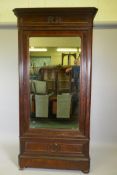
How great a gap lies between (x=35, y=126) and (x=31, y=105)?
11.6 inches

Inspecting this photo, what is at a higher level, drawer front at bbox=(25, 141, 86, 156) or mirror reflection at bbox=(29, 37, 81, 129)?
mirror reflection at bbox=(29, 37, 81, 129)

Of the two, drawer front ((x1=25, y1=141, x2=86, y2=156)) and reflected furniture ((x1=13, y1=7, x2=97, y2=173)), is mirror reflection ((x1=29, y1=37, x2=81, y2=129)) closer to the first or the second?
reflected furniture ((x1=13, y1=7, x2=97, y2=173))

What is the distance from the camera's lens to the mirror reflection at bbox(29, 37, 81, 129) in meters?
3.05

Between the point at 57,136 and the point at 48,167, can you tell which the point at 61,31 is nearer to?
the point at 57,136

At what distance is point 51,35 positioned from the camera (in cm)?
298

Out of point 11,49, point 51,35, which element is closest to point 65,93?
point 51,35

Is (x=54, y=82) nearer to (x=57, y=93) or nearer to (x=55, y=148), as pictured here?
(x=57, y=93)

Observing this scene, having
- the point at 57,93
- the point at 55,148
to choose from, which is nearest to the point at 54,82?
the point at 57,93

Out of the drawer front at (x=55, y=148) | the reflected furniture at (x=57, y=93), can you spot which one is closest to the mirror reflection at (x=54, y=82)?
the reflected furniture at (x=57, y=93)

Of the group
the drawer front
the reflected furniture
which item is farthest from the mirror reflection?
the drawer front

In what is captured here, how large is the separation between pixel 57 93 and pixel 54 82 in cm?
15

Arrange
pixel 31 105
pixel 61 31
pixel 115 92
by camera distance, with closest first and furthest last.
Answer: pixel 61 31, pixel 31 105, pixel 115 92

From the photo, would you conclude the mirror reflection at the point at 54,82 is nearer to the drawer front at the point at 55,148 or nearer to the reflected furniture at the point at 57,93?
the reflected furniture at the point at 57,93

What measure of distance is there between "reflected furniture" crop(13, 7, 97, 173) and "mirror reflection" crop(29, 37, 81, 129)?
0.04 m
